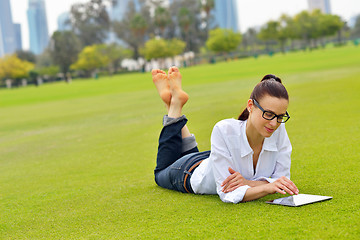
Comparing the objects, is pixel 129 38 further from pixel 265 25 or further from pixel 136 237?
pixel 136 237

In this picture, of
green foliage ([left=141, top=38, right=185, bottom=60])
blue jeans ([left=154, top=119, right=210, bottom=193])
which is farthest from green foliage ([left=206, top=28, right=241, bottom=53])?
blue jeans ([left=154, top=119, right=210, bottom=193])

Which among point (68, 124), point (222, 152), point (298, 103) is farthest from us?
point (68, 124)

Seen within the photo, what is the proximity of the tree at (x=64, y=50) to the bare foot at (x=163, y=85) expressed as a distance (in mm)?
98722

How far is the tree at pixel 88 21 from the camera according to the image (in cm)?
11469

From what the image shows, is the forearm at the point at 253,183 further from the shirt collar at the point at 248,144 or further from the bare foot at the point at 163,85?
the bare foot at the point at 163,85

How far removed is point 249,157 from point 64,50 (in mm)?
103310

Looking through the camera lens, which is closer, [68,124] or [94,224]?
[94,224]

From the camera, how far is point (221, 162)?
3705 mm

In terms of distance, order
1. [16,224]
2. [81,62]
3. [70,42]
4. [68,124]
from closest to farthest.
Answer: [16,224], [68,124], [81,62], [70,42]

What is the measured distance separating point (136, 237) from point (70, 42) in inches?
4135

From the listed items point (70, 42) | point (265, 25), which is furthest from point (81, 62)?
point (265, 25)

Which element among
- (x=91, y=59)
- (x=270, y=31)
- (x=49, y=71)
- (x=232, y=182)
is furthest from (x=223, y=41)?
(x=232, y=182)

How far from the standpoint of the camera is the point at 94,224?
145 inches

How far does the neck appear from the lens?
12.2 ft
